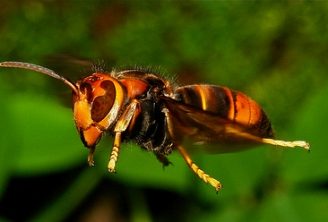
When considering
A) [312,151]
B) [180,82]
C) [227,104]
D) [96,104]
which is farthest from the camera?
[180,82]

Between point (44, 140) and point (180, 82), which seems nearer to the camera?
point (44, 140)

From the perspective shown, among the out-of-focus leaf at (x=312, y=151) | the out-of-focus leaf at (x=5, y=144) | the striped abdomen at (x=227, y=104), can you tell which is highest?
the out-of-focus leaf at (x=312, y=151)

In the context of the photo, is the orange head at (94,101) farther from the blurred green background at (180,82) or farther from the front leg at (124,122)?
the blurred green background at (180,82)

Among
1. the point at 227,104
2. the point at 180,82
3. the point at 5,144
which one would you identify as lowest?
the point at 5,144

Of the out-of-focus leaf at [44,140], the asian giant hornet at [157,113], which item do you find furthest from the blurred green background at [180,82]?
the asian giant hornet at [157,113]

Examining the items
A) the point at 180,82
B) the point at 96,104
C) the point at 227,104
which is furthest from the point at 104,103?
the point at 180,82

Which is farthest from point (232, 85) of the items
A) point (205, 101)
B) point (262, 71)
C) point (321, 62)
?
point (205, 101)

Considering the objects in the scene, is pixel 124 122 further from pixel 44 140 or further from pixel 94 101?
pixel 44 140
